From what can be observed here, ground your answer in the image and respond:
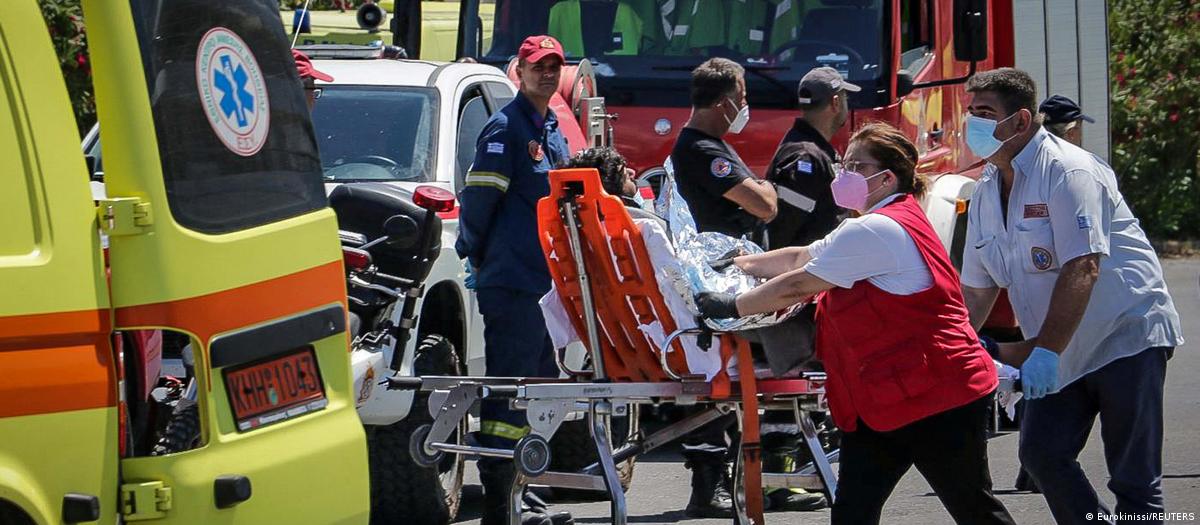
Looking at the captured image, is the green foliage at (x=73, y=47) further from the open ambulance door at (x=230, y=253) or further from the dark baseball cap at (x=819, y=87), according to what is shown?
the dark baseball cap at (x=819, y=87)

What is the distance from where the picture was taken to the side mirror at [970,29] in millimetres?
10203

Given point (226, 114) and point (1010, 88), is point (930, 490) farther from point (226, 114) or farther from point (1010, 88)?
point (226, 114)

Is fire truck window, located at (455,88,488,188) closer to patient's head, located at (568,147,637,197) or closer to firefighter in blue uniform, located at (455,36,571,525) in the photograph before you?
firefighter in blue uniform, located at (455,36,571,525)

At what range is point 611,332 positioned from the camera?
586cm

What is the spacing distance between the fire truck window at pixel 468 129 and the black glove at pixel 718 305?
238cm

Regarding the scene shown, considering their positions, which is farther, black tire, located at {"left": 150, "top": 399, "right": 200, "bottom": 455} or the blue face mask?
the blue face mask

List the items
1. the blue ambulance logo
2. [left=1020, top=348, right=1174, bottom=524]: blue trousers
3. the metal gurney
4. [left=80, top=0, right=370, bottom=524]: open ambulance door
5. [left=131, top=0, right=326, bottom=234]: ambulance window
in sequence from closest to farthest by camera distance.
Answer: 1. [left=80, top=0, right=370, bottom=524]: open ambulance door
2. [left=131, top=0, right=326, bottom=234]: ambulance window
3. the blue ambulance logo
4. [left=1020, top=348, right=1174, bottom=524]: blue trousers
5. the metal gurney

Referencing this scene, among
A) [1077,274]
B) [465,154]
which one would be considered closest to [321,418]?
[1077,274]

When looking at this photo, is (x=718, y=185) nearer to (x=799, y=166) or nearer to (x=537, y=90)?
(x=799, y=166)

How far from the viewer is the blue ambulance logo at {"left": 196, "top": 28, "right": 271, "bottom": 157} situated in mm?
3843

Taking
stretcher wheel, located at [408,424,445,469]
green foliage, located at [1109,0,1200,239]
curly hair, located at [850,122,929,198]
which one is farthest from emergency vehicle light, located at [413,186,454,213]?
green foliage, located at [1109,0,1200,239]

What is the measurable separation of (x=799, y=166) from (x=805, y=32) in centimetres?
321

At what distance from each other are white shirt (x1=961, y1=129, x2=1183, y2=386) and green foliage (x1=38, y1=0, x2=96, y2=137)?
3371 mm

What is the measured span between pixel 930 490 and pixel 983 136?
264 centimetres
